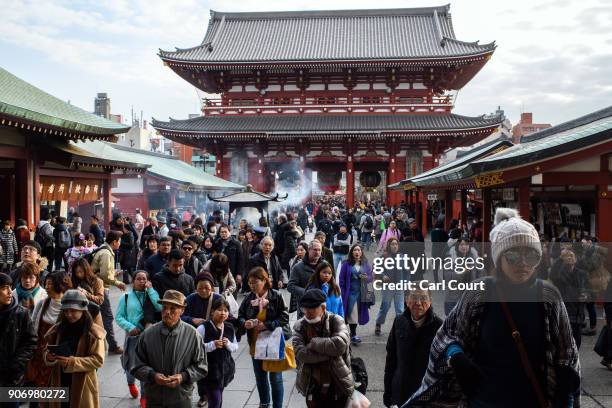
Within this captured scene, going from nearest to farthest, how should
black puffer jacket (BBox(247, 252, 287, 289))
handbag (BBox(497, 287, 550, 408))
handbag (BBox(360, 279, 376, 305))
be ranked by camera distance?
1. handbag (BBox(497, 287, 550, 408))
2. handbag (BBox(360, 279, 376, 305))
3. black puffer jacket (BBox(247, 252, 287, 289))

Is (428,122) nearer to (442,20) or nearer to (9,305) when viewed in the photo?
(442,20)

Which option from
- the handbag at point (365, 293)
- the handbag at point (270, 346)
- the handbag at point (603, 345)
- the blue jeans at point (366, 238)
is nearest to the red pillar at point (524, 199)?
the handbag at point (603, 345)

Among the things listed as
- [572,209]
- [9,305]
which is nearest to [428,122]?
[572,209]

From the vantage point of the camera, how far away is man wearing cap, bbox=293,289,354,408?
4.01 meters

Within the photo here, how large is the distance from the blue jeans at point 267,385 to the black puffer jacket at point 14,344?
2.06m

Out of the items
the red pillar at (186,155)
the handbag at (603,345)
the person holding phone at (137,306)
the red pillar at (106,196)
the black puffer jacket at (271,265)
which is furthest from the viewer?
the red pillar at (186,155)

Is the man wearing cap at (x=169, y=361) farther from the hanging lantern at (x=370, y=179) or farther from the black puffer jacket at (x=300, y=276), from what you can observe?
the hanging lantern at (x=370, y=179)

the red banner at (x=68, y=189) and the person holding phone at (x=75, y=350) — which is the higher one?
the red banner at (x=68, y=189)

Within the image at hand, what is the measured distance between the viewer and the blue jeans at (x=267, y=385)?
4988mm

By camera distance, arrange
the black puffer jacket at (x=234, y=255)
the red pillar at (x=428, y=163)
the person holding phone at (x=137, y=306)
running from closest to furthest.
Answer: the person holding phone at (x=137, y=306) → the black puffer jacket at (x=234, y=255) → the red pillar at (x=428, y=163)

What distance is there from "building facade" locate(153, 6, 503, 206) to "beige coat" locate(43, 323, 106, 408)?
74.0 ft

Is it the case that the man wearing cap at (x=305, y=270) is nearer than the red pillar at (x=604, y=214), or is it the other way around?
the man wearing cap at (x=305, y=270)

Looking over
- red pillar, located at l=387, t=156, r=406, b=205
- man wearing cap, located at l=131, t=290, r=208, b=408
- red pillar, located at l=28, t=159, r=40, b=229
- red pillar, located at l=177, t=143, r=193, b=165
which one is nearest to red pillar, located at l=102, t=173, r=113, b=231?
red pillar, located at l=28, t=159, r=40, b=229

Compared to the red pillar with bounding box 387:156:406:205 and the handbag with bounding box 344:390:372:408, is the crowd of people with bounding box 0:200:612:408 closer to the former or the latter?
the handbag with bounding box 344:390:372:408
